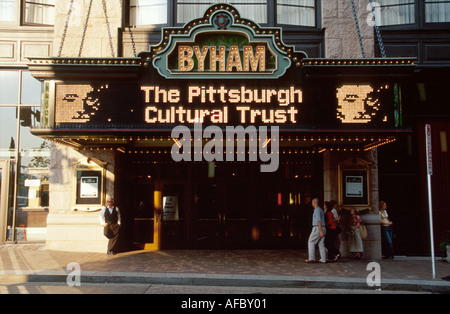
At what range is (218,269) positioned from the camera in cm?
895

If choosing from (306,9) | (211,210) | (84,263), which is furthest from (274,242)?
(306,9)

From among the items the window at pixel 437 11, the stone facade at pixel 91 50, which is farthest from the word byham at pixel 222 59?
the window at pixel 437 11

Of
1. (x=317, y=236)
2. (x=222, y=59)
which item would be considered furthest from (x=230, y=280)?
(x=222, y=59)

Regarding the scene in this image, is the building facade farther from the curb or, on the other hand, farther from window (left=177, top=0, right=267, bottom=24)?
the curb

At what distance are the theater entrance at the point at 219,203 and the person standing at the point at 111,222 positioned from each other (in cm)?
103

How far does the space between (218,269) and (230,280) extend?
97 cm

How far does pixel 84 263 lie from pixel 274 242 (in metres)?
5.53

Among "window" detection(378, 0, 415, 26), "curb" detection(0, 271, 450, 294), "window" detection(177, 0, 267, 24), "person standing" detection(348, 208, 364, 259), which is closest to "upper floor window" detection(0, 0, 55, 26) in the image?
"window" detection(177, 0, 267, 24)

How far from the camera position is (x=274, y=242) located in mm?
11930

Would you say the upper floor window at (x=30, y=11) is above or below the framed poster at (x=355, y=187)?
above

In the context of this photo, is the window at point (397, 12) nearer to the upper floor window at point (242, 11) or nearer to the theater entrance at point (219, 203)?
the upper floor window at point (242, 11)

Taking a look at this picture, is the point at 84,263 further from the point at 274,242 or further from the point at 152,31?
the point at 152,31

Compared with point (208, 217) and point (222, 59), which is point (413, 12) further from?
point (208, 217)

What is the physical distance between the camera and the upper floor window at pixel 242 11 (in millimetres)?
12422
